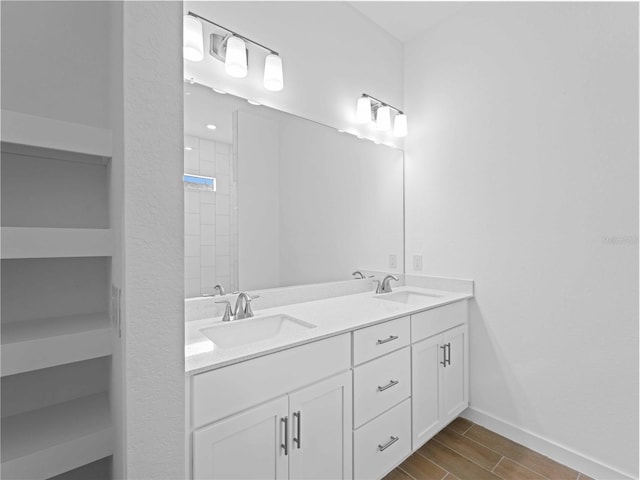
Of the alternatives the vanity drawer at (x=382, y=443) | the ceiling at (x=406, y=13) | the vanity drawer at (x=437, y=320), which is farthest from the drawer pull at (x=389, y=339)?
the ceiling at (x=406, y=13)

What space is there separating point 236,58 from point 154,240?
116cm

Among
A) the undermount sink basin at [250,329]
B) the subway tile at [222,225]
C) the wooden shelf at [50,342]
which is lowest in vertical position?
the undermount sink basin at [250,329]

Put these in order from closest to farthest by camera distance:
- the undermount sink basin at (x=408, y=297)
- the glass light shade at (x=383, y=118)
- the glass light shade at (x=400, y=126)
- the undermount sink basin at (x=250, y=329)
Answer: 1. the undermount sink basin at (x=250, y=329)
2. the undermount sink basin at (x=408, y=297)
3. the glass light shade at (x=383, y=118)
4. the glass light shade at (x=400, y=126)

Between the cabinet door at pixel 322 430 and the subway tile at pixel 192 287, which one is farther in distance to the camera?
the subway tile at pixel 192 287

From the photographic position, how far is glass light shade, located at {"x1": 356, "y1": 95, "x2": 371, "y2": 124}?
86.0 inches

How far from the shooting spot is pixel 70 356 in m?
0.82

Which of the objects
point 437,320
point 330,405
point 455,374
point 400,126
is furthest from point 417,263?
point 330,405

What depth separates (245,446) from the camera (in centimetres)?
104

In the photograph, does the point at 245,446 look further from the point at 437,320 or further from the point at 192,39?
the point at 192,39

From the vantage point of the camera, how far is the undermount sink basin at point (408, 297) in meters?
2.10

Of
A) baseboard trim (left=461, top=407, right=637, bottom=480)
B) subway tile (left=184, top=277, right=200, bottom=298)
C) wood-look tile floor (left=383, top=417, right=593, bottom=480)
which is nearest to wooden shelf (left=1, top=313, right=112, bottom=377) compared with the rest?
subway tile (left=184, top=277, right=200, bottom=298)

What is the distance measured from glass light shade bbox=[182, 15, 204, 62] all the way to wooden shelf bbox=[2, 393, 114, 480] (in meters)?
1.44

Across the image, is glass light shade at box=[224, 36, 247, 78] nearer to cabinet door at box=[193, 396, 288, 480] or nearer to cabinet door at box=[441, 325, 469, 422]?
cabinet door at box=[193, 396, 288, 480]

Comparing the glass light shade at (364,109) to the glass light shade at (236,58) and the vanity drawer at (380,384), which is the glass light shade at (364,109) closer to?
the glass light shade at (236,58)
